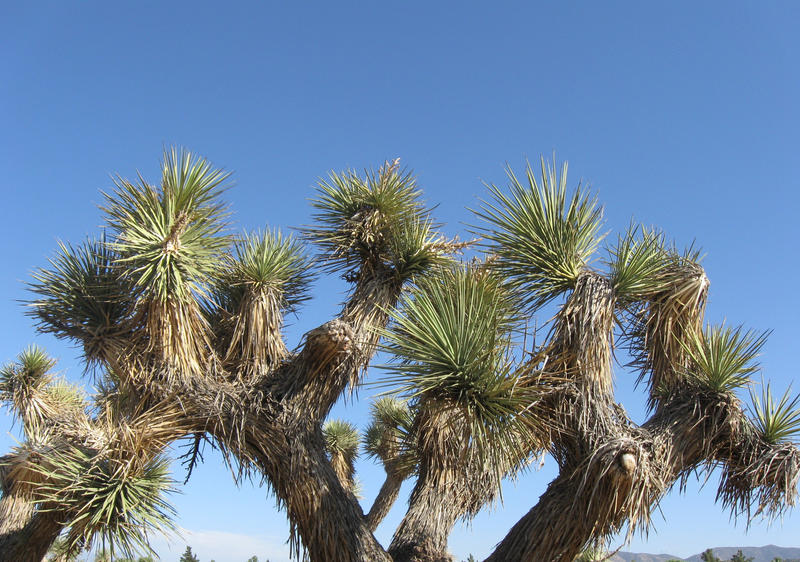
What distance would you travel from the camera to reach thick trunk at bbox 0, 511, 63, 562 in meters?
7.24

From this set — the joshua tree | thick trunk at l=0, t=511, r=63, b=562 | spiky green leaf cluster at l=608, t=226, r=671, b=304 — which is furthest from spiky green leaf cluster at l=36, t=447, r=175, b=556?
spiky green leaf cluster at l=608, t=226, r=671, b=304

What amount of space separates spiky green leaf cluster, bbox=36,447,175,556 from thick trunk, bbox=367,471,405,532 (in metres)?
4.63

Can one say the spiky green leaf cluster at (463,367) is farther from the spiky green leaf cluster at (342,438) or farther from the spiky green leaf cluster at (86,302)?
the spiky green leaf cluster at (342,438)

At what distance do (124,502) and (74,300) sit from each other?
2.26 m

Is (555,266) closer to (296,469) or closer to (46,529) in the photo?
(296,469)

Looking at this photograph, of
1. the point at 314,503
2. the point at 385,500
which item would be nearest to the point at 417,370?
the point at 314,503

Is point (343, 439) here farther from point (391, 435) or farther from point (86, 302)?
point (86, 302)

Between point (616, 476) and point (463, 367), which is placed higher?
point (463, 367)

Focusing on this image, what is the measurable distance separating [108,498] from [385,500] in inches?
204

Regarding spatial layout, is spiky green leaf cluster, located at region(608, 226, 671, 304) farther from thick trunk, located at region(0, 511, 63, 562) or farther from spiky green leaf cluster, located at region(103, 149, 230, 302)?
thick trunk, located at region(0, 511, 63, 562)

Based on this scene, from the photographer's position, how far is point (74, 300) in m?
6.32

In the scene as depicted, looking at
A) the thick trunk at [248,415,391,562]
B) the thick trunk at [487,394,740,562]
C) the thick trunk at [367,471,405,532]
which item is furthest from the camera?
the thick trunk at [367,471,405,532]

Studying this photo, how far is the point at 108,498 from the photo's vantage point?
16.8ft

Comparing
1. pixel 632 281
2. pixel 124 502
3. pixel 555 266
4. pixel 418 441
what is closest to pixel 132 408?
pixel 124 502
